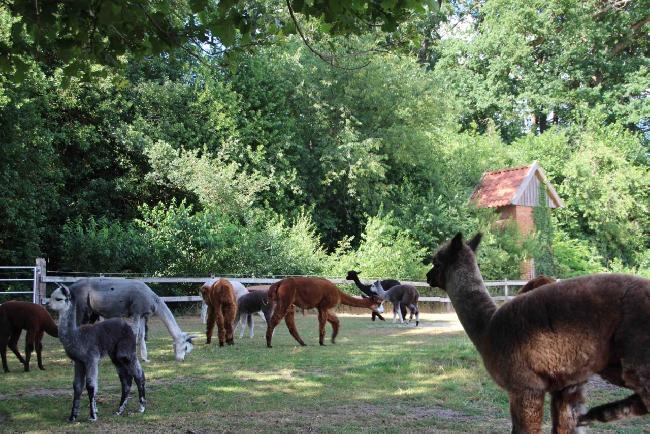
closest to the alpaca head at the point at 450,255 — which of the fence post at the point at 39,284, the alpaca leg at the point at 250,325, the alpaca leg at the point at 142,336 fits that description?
the alpaca leg at the point at 142,336

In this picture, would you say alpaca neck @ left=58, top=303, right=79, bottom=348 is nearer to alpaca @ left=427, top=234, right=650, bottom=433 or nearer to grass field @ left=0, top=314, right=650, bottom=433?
grass field @ left=0, top=314, right=650, bottom=433

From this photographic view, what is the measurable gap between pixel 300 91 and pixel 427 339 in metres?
19.8

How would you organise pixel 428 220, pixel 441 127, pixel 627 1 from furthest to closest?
pixel 627 1 < pixel 441 127 < pixel 428 220

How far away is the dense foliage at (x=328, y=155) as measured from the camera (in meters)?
23.7

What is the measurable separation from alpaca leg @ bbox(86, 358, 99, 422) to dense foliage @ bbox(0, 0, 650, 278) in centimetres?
1053

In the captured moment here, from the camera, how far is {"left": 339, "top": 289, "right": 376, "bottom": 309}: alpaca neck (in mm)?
14673

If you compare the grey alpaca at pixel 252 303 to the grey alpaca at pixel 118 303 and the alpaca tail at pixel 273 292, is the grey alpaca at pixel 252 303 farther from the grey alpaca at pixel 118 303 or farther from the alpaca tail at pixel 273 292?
the grey alpaca at pixel 118 303

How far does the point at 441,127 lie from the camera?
36.3 meters

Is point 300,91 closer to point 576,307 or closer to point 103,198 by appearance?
point 103,198

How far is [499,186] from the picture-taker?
127 feet

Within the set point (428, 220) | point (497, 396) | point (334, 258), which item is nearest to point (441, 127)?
point (428, 220)

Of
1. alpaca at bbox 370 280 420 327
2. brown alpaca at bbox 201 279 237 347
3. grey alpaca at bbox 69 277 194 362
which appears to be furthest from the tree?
alpaca at bbox 370 280 420 327

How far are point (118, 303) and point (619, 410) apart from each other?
914cm

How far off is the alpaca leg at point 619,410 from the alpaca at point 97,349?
15.2 ft
